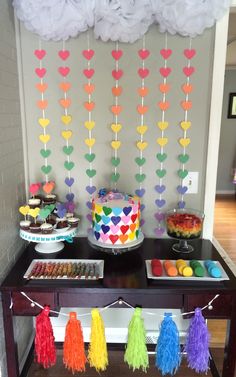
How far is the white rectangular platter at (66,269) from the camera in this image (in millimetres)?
1306

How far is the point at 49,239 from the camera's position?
1.42 meters

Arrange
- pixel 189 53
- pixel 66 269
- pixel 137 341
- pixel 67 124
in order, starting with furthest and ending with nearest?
pixel 67 124, pixel 189 53, pixel 66 269, pixel 137 341

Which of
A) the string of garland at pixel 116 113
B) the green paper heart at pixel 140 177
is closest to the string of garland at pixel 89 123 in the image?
the string of garland at pixel 116 113

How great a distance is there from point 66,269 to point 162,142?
2.52 feet

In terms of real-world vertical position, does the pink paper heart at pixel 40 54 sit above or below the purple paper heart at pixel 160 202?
above

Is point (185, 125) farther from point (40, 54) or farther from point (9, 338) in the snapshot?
point (9, 338)

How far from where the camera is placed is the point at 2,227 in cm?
136

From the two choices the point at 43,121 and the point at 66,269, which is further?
the point at 43,121

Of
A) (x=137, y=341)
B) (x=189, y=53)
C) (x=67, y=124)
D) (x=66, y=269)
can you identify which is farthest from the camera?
(x=67, y=124)

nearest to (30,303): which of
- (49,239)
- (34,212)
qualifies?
(49,239)

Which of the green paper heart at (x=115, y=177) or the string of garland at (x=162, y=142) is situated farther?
the green paper heart at (x=115, y=177)

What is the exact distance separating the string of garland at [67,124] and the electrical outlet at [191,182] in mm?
595

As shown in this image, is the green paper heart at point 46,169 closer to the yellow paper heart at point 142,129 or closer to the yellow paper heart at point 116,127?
the yellow paper heart at point 116,127

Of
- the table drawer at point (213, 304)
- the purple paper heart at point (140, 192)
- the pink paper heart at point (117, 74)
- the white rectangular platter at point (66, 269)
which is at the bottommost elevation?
the table drawer at point (213, 304)
